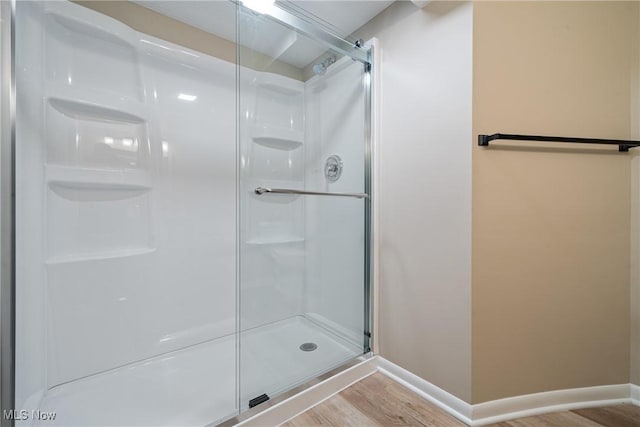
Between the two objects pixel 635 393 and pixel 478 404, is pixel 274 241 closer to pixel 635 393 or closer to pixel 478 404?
pixel 478 404

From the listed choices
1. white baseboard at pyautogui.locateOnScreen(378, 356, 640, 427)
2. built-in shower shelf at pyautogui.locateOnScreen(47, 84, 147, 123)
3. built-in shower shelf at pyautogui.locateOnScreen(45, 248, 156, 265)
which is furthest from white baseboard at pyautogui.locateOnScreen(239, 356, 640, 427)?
built-in shower shelf at pyautogui.locateOnScreen(47, 84, 147, 123)

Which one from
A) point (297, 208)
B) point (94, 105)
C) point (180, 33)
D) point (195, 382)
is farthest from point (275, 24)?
point (195, 382)

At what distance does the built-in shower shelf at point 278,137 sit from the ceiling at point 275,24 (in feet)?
1.18

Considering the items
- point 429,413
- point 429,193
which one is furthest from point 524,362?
point 429,193

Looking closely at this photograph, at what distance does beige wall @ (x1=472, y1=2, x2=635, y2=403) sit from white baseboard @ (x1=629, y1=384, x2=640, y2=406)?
34 mm

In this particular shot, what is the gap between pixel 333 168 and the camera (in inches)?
61.8

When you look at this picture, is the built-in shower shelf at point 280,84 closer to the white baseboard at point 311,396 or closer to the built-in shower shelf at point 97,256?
the built-in shower shelf at point 97,256

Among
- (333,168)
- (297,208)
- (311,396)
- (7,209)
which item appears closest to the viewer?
(7,209)

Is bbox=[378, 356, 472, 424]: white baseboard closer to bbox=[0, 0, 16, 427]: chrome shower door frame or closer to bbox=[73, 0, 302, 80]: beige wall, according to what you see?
bbox=[0, 0, 16, 427]: chrome shower door frame

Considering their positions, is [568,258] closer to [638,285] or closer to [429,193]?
[638,285]

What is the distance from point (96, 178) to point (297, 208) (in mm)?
1051

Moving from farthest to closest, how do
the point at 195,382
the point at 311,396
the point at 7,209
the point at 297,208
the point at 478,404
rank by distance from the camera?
the point at 297,208 < the point at 195,382 < the point at 311,396 < the point at 478,404 < the point at 7,209

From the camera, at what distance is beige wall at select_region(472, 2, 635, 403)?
1104mm

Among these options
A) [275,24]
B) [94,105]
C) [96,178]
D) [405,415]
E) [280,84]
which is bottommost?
[405,415]
